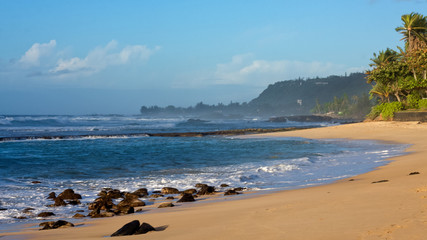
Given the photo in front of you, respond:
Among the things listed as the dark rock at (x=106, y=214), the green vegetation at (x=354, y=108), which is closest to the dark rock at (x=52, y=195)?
the dark rock at (x=106, y=214)

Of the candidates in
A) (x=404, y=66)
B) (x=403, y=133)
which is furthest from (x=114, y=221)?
(x=404, y=66)

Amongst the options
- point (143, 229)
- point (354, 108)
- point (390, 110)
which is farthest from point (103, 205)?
point (354, 108)

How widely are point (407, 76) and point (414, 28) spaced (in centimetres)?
728

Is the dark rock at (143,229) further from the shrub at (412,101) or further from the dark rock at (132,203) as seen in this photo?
the shrub at (412,101)

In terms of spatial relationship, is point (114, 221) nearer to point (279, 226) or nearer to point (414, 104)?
point (279, 226)

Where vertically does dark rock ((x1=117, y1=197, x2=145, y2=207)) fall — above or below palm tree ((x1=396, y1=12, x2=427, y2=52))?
below

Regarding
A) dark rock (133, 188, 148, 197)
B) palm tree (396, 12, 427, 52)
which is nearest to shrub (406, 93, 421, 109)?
palm tree (396, 12, 427, 52)

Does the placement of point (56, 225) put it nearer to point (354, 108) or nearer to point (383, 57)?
point (383, 57)

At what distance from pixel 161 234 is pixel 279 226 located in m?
1.80

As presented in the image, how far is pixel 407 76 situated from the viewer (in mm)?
53438

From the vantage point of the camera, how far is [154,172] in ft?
58.9

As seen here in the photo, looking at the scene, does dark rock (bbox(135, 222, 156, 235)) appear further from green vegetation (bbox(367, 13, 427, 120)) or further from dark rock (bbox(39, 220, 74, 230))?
green vegetation (bbox(367, 13, 427, 120))

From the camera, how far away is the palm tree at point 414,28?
55531 mm

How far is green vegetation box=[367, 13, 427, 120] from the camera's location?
46.9 m
